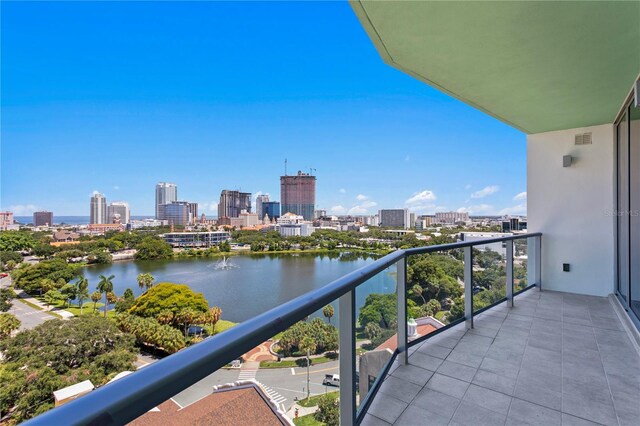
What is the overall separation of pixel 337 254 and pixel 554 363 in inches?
1511

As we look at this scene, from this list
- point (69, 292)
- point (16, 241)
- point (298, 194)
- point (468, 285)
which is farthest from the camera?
point (298, 194)

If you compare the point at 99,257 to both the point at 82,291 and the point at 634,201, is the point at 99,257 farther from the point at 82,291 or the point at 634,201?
the point at 634,201

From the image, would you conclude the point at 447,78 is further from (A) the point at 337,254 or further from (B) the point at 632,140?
(A) the point at 337,254

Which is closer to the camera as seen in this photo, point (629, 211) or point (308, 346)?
point (308, 346)

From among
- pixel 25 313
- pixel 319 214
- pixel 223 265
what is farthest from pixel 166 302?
pixel 319 214

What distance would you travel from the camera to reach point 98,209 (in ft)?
167

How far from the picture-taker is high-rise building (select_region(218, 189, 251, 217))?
2549 inches

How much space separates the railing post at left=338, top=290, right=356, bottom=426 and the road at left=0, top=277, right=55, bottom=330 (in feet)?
90.6

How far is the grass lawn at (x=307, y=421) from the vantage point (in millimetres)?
1117

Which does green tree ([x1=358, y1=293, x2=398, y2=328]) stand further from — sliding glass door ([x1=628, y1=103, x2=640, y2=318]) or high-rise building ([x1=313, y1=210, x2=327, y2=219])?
high-rise building ([x1=313, y1=210, x2=327, y2=219])

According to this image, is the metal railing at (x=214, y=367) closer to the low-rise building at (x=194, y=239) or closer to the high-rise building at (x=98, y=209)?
the low-rise building at (x=194, y=239)

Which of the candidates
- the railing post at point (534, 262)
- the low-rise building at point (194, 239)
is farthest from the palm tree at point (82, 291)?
the railing post at point (534, 262)

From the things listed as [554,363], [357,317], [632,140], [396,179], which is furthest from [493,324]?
[396,179]

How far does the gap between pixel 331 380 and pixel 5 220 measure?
1384 inches
